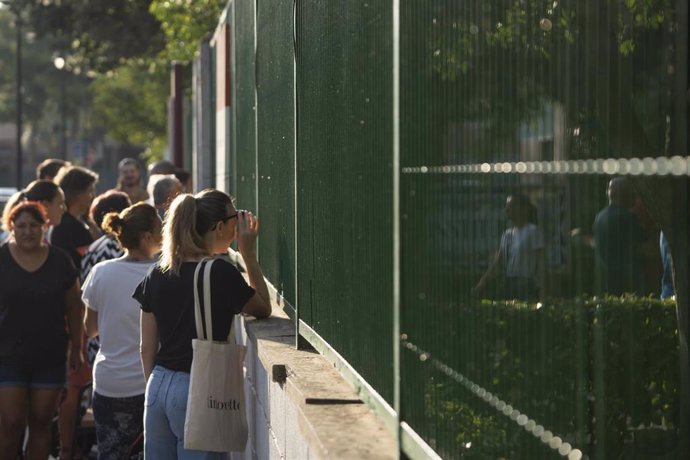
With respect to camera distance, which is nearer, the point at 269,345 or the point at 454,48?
the point at 454,48

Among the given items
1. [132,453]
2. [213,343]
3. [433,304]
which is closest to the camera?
[433,304]

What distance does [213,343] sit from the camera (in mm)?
5793

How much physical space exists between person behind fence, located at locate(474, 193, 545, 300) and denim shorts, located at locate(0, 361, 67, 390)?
649 cm

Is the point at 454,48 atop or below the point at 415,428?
atop

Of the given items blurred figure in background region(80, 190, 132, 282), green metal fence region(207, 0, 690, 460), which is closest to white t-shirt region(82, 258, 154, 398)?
blurred figure in background region(80, 190, 132, 282)

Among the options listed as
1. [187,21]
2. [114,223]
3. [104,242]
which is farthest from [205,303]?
[187,21]

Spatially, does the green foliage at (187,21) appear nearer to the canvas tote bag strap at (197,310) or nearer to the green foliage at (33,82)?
the canvas tote bag strap at (197,310)

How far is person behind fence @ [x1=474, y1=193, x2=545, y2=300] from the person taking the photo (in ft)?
7.99

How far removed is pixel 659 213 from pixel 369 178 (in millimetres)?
2069

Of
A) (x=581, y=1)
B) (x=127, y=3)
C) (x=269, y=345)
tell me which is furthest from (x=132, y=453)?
(x=127, y=3)

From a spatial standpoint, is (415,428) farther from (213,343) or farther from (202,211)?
(202,211)

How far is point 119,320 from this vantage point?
7.48 metres

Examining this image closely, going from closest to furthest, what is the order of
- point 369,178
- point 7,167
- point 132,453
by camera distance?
point 369,178 → point 132,453 → point 7,167

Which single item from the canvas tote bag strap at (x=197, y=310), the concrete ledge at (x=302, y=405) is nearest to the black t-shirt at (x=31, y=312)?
the concrete ledge at (x=302, y=405)
